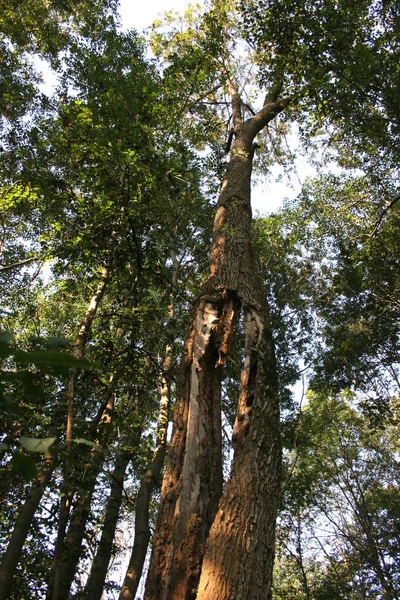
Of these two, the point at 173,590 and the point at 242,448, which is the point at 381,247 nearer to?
the point at 242,448

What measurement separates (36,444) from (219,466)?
2.82m

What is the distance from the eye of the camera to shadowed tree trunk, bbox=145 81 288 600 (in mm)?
2602

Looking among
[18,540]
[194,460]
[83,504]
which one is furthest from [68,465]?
[18,540]

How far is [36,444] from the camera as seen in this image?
0.80 meters

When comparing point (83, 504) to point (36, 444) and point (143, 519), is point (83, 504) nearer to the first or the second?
point (36, 444)

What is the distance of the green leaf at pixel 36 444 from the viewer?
776mm

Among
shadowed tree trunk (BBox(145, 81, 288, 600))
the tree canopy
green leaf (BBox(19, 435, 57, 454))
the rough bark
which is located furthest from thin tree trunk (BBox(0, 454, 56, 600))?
green leaf (BBox(19, 435, 57, 454))

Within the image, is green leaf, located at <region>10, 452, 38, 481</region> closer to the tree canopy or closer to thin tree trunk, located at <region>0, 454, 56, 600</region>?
the tree canopy

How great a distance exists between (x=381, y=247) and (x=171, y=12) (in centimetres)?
958

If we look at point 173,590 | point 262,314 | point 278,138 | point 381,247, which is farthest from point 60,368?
point 278,138

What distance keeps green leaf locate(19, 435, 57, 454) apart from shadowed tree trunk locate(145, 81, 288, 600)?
7.00 feet

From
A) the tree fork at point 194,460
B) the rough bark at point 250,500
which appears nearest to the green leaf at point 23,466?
the rough bark at point 250,500

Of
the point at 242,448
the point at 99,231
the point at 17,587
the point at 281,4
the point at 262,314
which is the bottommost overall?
the point at 17,587

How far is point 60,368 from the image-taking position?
2.35ft
